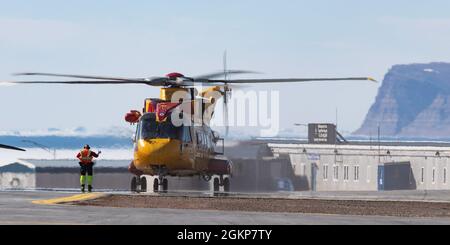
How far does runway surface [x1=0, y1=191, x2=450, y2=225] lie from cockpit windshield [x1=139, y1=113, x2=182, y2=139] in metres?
12.5

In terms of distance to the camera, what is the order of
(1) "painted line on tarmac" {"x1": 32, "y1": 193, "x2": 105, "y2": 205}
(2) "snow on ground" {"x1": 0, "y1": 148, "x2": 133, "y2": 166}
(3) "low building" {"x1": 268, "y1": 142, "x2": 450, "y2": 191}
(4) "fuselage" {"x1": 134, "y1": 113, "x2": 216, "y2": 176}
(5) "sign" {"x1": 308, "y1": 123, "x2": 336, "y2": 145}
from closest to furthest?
1. (1) "painted line on tarmac" {"x1": 32, "y1": 193, "x2": 105, "y2": 205}
2. (4) "fuselage" {"x1": 134, "y1": 113, "x2": 216, "y2": 176}
3. (2) "snow on ground" {"x1": 0, "y1": 148, "x2": 133, "y2": 166}
4. (3) "low building" {"x1": 268, "y1": 142, "x2": 450, "y2": 191}
5. (5) "sign" {"x1": 308, "y1": 123, "x2": 336, "y2": 145}

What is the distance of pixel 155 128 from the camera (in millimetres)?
41938

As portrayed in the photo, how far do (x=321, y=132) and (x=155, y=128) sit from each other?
9594 cm

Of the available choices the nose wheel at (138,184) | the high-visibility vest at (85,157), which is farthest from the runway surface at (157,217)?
the nose wheel at (138,184)

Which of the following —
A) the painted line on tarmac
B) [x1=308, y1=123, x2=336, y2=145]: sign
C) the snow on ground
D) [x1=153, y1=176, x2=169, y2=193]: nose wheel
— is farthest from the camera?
[x1=308, y1=123, x2=336, y2=145]: sign

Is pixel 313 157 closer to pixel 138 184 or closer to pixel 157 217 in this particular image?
pixel 138 184

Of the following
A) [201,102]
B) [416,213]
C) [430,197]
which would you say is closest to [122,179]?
[201,102]

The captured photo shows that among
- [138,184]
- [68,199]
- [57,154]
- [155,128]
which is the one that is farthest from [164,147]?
[57,154]

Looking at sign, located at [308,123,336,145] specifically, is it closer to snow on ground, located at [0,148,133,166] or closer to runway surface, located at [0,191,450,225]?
snow on ground, located at [0,148,133,166]

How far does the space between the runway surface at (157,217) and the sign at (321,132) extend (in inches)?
4221

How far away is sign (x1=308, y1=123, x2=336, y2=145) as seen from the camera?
13575cm

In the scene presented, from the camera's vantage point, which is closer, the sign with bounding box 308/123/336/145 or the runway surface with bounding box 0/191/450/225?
the runway surface with bounding box 0/191/450/225

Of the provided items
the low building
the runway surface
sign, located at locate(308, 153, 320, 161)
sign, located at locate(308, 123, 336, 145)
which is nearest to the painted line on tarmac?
the runway surface

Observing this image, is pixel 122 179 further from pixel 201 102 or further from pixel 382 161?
pixel 382 161
